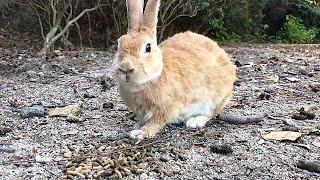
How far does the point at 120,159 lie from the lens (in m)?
3.61

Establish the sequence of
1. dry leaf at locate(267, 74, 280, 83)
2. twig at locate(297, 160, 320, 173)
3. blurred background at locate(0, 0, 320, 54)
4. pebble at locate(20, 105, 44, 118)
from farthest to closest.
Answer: blurred background at locate(0, 0, 320, 54)
dry leaf at locate(267, 74, 280, 83)
pebble at locate(20, 105, 44, 118)
twig at locate(297, 160, 320, 173)

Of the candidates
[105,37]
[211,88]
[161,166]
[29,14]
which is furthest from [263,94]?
[29,14]

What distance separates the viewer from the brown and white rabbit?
3.87 metres

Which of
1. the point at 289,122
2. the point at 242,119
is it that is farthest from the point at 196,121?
the point at 289,122

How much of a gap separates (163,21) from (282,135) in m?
6.51

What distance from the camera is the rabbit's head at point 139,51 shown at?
3.79m

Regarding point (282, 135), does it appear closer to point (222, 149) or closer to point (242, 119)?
point (242, 119)

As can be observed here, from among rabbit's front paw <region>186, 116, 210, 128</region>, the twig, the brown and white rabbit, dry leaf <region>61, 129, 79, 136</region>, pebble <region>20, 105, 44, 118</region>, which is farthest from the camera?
pebble <region>20, 105, 44, 118</region>

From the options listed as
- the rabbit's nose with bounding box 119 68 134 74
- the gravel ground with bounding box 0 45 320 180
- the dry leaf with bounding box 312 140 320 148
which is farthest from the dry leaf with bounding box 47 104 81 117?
the dry leaf with bounding box 312 140 320 148

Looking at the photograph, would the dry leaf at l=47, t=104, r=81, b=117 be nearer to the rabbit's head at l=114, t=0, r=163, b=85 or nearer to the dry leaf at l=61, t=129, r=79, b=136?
the dry leaf at l=61, t=129, r=79, b=136

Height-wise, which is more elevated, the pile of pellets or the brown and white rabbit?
the brown and white rabbit

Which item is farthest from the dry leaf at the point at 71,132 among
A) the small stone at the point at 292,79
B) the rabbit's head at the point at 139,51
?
the small stone at the point at 292,79

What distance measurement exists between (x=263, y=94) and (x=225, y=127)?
1.08 meters

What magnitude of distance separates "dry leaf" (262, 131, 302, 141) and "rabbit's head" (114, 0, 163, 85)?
91cm
